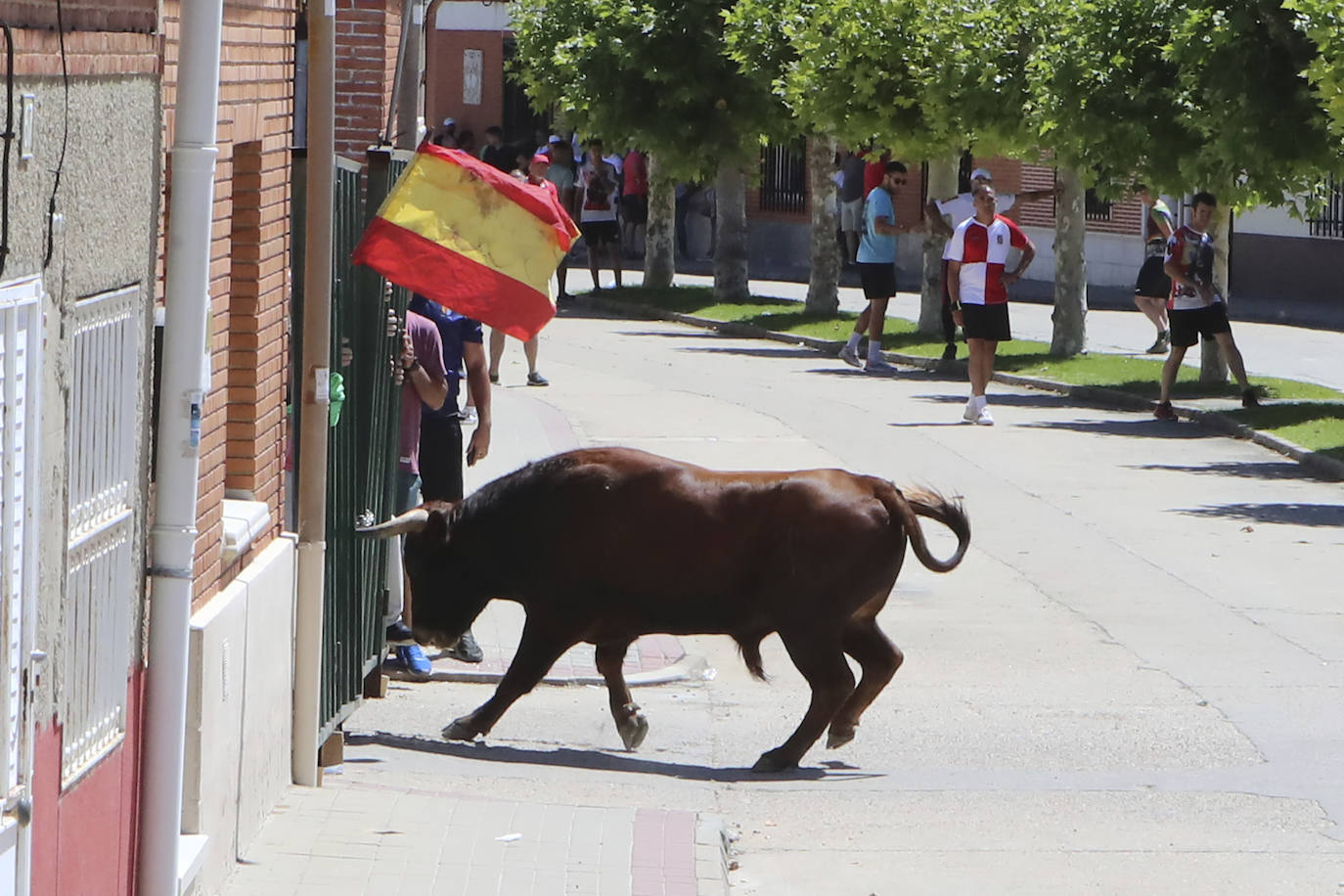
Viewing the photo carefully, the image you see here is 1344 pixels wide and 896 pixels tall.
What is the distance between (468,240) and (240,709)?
7.15ft

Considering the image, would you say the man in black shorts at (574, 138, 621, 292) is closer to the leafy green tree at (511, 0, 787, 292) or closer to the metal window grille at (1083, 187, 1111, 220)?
the leafy green tree at (511, 0, 787, 292)

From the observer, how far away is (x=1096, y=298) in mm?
33312

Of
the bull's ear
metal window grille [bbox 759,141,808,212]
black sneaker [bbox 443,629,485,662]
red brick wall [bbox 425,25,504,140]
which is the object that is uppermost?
red brick wall [bbox 425,25,504,140]

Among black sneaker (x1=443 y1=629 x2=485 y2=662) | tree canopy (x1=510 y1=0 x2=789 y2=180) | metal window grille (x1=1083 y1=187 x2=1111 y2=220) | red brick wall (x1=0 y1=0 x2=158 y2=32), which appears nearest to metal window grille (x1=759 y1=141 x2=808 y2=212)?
metal window grille (x1=1083 y1=187 x2=1111 y2=220)

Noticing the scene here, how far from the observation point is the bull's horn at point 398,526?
8531 mm

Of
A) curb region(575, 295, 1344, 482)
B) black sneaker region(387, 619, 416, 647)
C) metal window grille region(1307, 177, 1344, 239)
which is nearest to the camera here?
black sneaker region(387, 619, 416, 647)

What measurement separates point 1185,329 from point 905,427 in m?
2.96

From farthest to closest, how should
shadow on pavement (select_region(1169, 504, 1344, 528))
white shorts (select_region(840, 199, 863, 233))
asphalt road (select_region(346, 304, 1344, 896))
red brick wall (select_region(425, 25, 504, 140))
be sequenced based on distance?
red brick wall (select_region(425, 25, 504, 140)) → white shorts (select_region(840, 199, 863, 233)) → shadow on pavement (select_region(1169, 504, 1344, 528)) → asphalt road (select_region(346, 304, 1344, 896))

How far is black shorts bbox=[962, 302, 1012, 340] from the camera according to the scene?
1920 centimetres

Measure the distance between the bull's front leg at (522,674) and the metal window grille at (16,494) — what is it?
180 inches

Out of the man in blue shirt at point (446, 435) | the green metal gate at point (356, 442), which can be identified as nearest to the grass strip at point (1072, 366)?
the man in blue shirt at point (446, 435)

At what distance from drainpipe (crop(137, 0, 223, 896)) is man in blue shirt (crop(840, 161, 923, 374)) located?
18624mm

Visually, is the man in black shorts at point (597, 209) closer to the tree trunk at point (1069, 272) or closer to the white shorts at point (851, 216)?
the white shorts at point (851, 216)

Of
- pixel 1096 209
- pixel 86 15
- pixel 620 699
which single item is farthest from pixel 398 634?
pixel 1096 209
